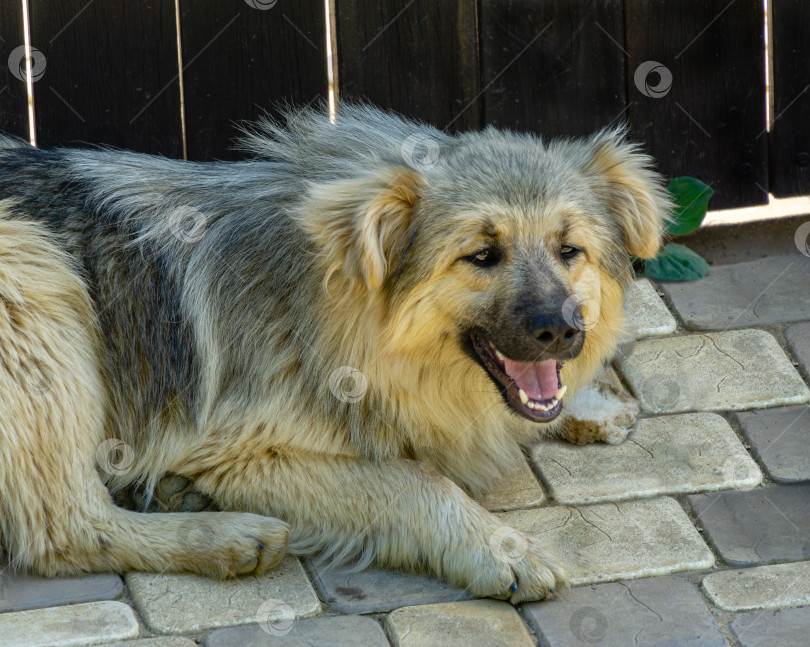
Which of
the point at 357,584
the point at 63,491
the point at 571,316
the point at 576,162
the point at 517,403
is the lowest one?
the point at 357,584

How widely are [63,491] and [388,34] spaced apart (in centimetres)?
262

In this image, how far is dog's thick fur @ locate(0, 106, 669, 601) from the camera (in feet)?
12.1

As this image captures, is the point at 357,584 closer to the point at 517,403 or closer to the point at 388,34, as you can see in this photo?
the point at 517,403

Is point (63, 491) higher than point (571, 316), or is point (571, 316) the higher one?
point (571, 316)

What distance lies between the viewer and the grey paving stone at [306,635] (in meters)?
3.39

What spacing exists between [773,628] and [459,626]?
956 mm

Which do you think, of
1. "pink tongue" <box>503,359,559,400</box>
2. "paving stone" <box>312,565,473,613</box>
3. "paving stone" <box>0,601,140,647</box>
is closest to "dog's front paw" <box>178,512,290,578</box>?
"paving stone" <box>312,565,473,613</box>

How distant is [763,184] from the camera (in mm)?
5719

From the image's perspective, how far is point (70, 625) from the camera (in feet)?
11.3

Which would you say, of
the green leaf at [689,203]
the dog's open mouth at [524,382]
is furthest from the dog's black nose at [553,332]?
the green leaf at [689,203]

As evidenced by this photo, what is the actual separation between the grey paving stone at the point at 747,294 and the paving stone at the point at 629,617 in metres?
1.83

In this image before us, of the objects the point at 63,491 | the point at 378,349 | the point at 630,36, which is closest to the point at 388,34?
the point at 630,36

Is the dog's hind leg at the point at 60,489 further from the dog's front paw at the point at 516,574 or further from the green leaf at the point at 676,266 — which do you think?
the green leaf at the point at 676,266

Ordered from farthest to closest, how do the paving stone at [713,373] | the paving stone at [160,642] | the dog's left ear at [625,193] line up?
the paving stone at [713,373]
the dog's left ear at [625,193]
the paving stone at [160,642]
